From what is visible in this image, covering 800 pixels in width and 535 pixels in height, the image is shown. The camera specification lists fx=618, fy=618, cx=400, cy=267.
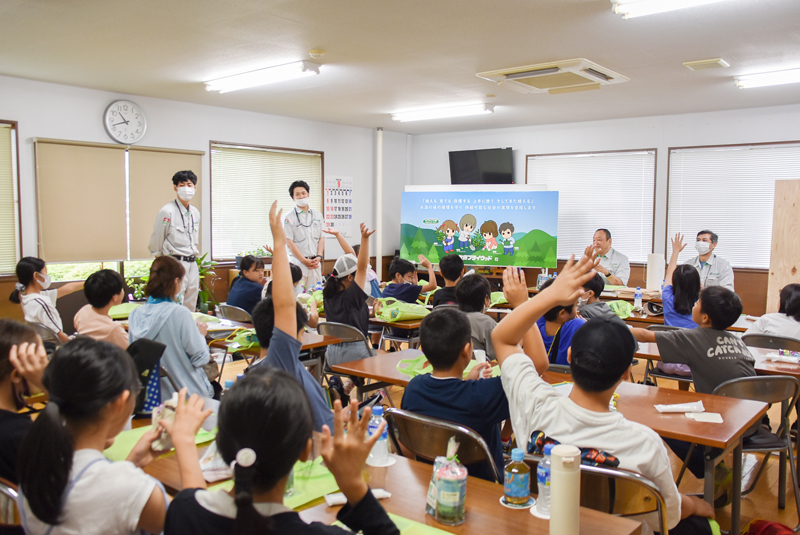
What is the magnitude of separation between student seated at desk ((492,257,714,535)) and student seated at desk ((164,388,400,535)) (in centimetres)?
73

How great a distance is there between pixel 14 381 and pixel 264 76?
4.76m

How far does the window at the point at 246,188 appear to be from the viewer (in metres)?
8.04

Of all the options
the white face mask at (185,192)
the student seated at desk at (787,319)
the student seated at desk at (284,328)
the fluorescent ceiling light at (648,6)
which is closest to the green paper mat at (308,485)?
the student seated at desk at (284,328)

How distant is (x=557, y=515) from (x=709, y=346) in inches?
83.0

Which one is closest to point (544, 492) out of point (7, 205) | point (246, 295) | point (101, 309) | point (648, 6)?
point (101, 309)

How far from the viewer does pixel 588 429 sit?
1.68 m

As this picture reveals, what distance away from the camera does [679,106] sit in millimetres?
7621

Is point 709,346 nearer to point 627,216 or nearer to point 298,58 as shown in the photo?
point 298,58

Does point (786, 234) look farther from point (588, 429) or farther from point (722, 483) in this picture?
point (588, 429)

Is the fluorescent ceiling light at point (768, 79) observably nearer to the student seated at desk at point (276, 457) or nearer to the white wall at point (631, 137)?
the white wall at point (631, 137)

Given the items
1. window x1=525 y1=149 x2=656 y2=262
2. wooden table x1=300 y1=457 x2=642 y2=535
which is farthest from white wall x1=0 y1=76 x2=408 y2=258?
wooden table x1=300 y1=457 x2=642 y2=535

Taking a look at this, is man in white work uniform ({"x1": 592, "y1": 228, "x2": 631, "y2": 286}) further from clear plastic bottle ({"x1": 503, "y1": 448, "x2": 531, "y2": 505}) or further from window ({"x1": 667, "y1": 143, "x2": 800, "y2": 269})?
clear plastic bottle ({"x1": 503, "y1": 448, "x2": 531, "y2": 505})

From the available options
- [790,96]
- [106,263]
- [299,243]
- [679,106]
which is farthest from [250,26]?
[790,96]

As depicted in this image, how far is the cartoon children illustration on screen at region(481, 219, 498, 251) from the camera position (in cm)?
868
